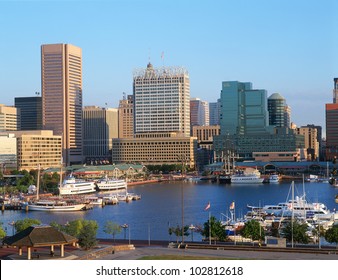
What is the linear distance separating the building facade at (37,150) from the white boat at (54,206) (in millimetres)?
46358

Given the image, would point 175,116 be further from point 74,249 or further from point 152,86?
point 74,249

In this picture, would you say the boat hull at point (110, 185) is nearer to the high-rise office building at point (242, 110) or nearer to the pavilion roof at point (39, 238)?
the high-rise office building at point (242, 110)

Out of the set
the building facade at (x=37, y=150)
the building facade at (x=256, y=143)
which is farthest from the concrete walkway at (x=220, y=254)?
the building facade at (x=256, y=143)

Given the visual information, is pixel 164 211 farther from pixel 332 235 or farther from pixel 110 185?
pixel 110 185

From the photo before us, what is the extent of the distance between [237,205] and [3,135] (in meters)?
63.0

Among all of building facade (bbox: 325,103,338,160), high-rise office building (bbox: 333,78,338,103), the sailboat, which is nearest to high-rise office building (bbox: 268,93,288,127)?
high-rise office building (bbox: 333,78,338,103)

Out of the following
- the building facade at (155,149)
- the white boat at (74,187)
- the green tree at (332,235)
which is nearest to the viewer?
the green tree at (332,235)

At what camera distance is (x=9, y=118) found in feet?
460

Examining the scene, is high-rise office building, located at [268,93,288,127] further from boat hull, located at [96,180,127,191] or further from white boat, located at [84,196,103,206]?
white boat, located at [84,196,103,206]

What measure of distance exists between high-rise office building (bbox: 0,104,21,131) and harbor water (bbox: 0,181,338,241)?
63391 mm

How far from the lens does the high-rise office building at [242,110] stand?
132m

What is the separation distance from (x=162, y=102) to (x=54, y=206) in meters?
73.6

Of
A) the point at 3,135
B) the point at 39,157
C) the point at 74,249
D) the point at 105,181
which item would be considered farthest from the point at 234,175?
the point at 74,249

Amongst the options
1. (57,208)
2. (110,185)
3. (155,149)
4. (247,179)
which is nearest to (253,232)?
(57,208)
